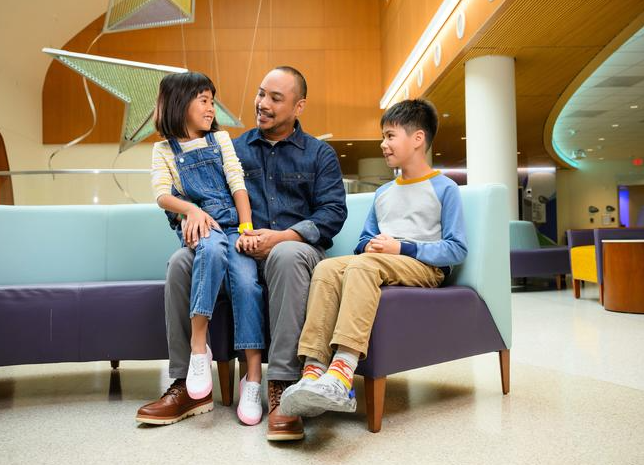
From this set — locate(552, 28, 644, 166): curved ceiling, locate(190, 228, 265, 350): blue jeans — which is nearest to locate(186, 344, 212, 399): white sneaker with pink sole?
locate(190, 228, 265, 350): blue jeans

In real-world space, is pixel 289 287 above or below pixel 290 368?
above

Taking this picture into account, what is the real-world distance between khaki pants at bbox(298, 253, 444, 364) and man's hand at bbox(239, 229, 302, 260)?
0.22 m

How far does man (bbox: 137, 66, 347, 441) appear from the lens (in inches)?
67.7

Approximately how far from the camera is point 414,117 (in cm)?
216

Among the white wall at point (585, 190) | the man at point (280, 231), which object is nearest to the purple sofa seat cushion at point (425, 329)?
the man at point (280, 231)

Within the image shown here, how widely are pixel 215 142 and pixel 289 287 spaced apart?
2.21 ft

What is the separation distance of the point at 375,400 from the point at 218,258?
2.13ft

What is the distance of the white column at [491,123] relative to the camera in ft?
23.7

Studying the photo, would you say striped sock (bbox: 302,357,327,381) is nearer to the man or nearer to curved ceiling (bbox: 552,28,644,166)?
the man

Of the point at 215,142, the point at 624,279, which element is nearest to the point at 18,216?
the point at 215,142

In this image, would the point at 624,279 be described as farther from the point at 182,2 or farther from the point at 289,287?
the point at 182,2

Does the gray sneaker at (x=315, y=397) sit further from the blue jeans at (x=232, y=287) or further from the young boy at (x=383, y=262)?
the blue jeans at (x=232, y=287)

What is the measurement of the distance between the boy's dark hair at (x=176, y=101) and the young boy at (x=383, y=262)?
72cm

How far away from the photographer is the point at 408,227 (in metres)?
2.05
